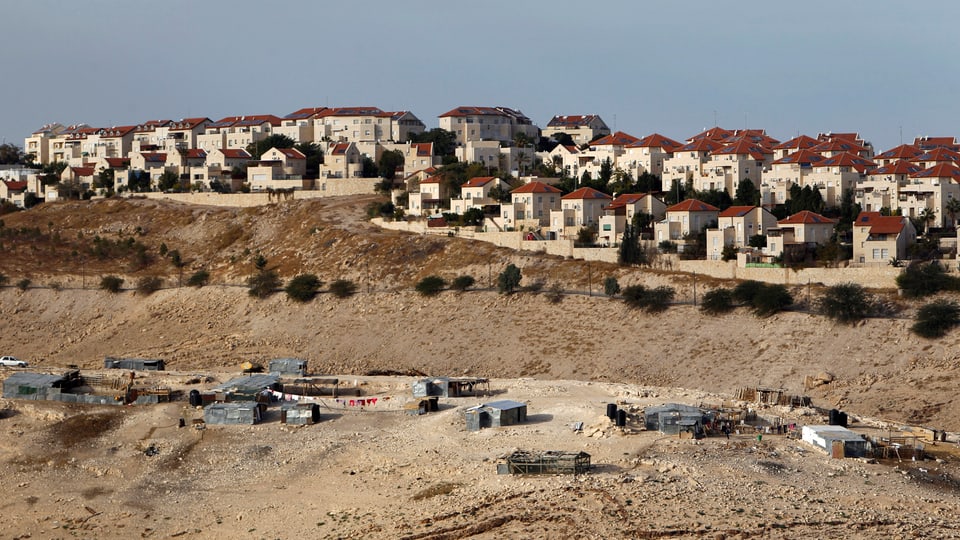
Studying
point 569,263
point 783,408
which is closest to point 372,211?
point 569,263

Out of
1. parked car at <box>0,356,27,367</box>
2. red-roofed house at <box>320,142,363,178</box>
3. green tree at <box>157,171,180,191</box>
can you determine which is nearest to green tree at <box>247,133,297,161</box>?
green tree at <box>157,171,180,191</box>

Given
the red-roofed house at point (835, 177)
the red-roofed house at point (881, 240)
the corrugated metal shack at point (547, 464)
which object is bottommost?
the corrugated metal shack at point (547, 464)

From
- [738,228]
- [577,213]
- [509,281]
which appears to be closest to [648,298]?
[509,281]

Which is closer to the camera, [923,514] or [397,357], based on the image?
[923,514]

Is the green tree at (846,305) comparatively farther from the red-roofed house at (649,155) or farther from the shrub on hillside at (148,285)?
the shrub on hillside at (148,285)

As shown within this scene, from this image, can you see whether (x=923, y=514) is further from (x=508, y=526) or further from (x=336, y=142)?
(x=336, y=142)

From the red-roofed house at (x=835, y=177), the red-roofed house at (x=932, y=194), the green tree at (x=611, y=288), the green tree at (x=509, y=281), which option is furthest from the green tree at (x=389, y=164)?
the red-roofed house at (x=932, y=194)
